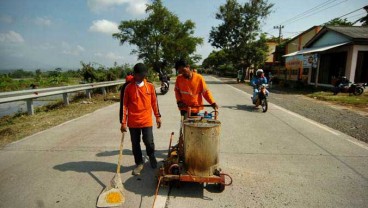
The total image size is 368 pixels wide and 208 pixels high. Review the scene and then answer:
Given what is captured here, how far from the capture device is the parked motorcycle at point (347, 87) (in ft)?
53.4

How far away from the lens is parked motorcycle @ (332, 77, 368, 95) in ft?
53.4

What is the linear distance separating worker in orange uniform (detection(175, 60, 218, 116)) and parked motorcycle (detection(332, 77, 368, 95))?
1471 centimetres

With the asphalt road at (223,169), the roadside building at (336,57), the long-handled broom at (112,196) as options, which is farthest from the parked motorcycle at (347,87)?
the long-handled broom at (112,196)

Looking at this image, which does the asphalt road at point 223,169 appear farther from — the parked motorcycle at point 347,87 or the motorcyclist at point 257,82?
the parked motorcycle at point 347,87

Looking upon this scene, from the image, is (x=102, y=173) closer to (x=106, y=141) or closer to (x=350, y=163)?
(x=106, y=141)

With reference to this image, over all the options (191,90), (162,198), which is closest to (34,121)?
(191,90)

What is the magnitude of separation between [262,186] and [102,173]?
2593 millimetres

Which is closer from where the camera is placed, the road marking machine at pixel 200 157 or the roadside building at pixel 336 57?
the road marking machine at pixel 200 157

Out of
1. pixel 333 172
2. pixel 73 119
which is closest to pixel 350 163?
pixel 333 172

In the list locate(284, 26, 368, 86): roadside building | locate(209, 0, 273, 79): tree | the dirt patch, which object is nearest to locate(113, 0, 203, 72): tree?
locate(209, 0, 273, 79): tree

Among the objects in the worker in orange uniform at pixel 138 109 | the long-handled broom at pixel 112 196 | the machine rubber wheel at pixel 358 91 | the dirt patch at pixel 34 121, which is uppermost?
the worker in orange uniform at pixel 138 109

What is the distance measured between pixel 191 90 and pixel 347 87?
15.3 metres

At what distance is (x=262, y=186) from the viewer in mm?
4074

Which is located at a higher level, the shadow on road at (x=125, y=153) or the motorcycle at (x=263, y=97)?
the motorcycle at (x=263, y=97)
